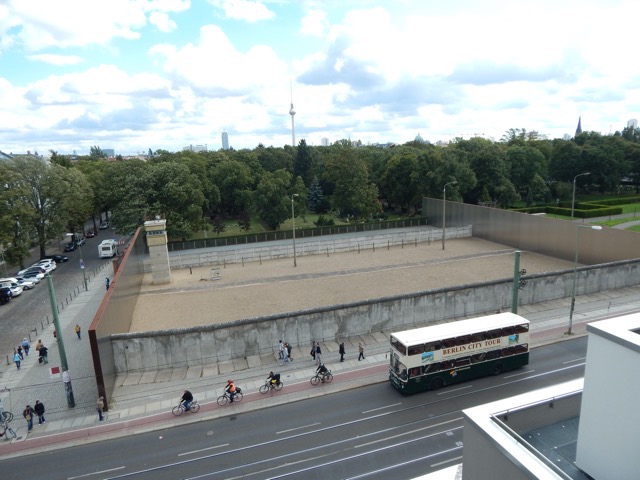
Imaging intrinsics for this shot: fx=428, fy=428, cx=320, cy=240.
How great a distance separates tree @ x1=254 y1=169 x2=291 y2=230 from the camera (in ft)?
198

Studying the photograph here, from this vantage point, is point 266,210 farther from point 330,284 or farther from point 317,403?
point 317,403

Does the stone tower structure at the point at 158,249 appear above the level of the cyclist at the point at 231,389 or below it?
above

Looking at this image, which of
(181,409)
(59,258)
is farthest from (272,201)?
(181,409)

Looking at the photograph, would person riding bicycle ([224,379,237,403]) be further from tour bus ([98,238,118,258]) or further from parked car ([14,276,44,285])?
tour bus ([98,238,118,258])

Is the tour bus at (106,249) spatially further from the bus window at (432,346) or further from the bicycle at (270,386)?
the bus window at (432,346)

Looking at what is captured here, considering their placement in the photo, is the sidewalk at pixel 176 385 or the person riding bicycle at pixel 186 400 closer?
the sidewalk at pixel 176 385

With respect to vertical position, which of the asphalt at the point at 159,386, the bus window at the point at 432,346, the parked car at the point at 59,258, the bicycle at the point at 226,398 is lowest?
the asphalt at the point at 159,386

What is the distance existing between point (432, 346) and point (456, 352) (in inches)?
59.1

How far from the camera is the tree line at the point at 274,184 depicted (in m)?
50.2

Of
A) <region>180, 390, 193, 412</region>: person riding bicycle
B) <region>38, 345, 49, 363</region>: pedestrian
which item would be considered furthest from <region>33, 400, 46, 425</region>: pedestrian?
<region>38, 345, 49, 363</region>: pedestrian

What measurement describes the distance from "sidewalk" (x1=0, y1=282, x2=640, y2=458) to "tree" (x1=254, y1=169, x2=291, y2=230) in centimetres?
3445

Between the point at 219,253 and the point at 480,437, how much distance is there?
41247 millimetres

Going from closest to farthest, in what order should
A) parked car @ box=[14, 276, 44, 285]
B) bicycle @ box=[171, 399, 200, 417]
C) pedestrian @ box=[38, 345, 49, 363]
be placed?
bicycle @ box=[171, 399, 200, 417]
pedestrian @ box=[38, 345, 49, 363]
parked car @ box=[14, 276, 44, 285]

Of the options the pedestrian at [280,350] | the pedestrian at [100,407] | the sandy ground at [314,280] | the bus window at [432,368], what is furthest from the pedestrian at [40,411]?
the bus window at [432,368]
